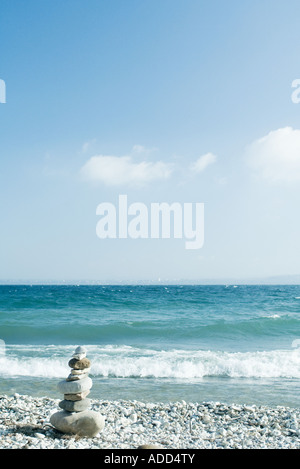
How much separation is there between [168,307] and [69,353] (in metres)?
23.4

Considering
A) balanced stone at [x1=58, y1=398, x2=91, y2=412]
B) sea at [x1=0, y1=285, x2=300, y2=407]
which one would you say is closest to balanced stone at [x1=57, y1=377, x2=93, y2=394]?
balanced stone at [x1=58, y1=398, x2=91, y2=412]

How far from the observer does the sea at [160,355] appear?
1159 cm

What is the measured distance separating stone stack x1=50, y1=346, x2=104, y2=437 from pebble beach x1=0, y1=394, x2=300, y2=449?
16 centimetres

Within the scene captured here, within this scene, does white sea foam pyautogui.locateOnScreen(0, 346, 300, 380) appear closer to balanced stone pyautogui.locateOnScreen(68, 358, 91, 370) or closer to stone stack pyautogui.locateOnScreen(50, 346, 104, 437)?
stone stack pyautogui.locateOnScreen(50, 346, 104, 437)

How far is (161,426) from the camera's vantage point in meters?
8.00

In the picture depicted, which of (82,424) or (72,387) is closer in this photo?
(82,424)

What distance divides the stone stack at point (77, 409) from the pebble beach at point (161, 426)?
0.16 m

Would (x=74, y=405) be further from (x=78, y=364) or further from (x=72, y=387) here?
(x=78, y=364)

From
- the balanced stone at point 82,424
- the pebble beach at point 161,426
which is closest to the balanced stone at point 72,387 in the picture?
the balanced stone at point 82,424

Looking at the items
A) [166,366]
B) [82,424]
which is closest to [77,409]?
[82,424]

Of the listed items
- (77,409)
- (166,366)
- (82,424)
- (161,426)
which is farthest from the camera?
(166,366)

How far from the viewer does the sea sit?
11.6 m

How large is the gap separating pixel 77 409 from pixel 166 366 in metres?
7.82
